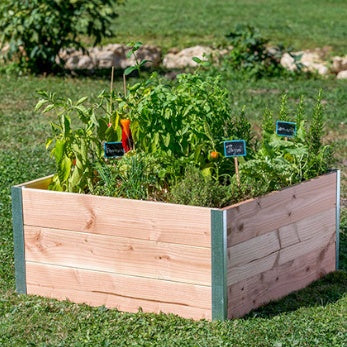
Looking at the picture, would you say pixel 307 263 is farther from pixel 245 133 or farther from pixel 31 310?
pixel 31 310

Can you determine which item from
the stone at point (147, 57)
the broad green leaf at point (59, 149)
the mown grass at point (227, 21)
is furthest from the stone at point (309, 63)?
the broad green leaf at point (59, 149)

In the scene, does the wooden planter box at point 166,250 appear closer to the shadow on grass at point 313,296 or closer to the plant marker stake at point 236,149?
the shadow on grass at point 313,296

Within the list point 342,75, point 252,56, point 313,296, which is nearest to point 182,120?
point 313,296

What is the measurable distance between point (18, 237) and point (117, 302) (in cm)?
62

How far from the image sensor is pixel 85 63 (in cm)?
1229

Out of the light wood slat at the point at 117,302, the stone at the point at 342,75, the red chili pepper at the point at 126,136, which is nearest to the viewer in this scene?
the light wood slat at the point at 117,302

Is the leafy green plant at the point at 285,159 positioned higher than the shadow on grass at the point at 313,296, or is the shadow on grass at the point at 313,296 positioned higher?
the leafy green plant at the point at 285,159

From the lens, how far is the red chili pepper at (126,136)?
4.89m

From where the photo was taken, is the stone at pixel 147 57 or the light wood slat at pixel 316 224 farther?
the stone at pixel 147 57

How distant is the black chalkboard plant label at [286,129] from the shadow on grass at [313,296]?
802 mm

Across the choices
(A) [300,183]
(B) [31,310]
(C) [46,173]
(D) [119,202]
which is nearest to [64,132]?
(D) [119,202]

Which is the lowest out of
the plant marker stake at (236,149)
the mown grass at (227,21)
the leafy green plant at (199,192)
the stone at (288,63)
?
the stone at (288,63)

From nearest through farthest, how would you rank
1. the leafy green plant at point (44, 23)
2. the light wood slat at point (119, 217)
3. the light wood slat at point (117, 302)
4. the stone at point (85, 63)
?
the light wood slat at point (119, 217) → the light wood slat at point (117, 302) → the leafy green plant at point (44, 23) → the stone at point (85, 63)

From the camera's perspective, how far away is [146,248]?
14.5 ft
